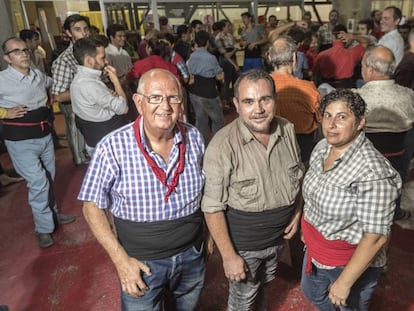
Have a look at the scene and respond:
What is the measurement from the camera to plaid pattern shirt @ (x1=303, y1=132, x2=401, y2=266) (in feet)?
4.11

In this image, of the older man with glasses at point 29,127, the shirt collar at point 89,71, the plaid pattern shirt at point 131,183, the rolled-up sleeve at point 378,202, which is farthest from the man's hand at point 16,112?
the rolled-up sleeve at point 378,202

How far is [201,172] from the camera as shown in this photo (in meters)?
1.53

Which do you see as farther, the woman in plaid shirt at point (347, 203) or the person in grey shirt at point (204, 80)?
the person in grey shirt at point (204, 80)

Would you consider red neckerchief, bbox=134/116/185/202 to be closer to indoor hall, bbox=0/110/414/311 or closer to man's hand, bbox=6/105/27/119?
indoor hall, bbox=0/110/414/311

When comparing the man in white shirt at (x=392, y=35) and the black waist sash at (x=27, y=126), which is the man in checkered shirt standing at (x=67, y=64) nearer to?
the black waist sash at (x=27, y=126)

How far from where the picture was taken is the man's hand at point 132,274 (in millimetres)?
1415

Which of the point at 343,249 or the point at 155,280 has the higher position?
the point at 343,249

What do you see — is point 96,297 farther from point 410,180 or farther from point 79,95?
point 410,180

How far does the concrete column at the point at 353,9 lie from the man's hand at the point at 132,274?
970cm

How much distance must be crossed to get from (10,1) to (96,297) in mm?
5652

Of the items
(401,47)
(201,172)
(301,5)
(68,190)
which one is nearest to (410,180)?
(401,47)

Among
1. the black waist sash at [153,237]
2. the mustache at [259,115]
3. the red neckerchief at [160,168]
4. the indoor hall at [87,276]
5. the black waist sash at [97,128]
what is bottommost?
the indoor hall at [87,276]

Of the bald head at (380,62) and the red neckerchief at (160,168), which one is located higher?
the bald head at (380,62)

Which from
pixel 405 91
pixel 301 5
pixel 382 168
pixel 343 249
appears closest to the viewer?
pixel 382 168
